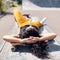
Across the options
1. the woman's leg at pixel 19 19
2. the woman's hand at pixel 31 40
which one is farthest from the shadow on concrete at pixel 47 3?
the woman's hand at pixel 31 40

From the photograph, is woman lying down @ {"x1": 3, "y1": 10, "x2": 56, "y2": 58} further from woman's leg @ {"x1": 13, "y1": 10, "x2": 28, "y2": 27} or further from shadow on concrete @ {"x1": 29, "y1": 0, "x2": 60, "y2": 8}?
shadow on concrete @ {"x1": 29, "y1": 0, "x2": 60, "y2": 8}

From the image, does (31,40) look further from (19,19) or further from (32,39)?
(19,19)

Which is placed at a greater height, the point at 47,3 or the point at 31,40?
the point at 31,40

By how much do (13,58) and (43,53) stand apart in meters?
0.84

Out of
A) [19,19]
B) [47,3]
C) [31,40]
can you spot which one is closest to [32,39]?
[31,40]

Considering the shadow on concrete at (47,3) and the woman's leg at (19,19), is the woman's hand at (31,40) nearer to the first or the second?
the woman's leg at (19,19)

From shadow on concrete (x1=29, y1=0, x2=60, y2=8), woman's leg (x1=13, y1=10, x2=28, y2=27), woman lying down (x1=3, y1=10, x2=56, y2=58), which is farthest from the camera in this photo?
shadow on concrete (x1=29, y1=0, x2=60, y2=8)

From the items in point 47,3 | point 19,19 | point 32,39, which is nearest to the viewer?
point 32,39

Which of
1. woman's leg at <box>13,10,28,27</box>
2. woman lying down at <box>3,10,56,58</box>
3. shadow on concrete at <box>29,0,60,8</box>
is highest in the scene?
woman lying down at <box>3,10,56,58</box>

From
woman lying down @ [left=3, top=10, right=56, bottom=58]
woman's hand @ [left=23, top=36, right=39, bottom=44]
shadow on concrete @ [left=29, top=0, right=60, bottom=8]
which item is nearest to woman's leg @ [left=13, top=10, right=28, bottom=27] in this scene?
woman lying down @ [left=3, top=10, right=56, bottom=58]

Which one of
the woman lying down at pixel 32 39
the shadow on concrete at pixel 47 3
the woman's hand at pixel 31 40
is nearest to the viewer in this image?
the woman lying down at pixel 32 39

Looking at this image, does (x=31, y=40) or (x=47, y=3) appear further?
(x=47, y=3)

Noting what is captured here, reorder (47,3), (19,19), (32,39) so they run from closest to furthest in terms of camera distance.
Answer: (32,39), (19,19), (47,3)

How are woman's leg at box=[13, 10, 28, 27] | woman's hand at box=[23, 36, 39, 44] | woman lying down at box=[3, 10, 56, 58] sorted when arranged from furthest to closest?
1. woman's leg at box=[13, 10, 28, 27]
2. woman's hand at box=[23, 36, 39, 44]
3. woman lying down at box=[3, 10, 56, 58]
